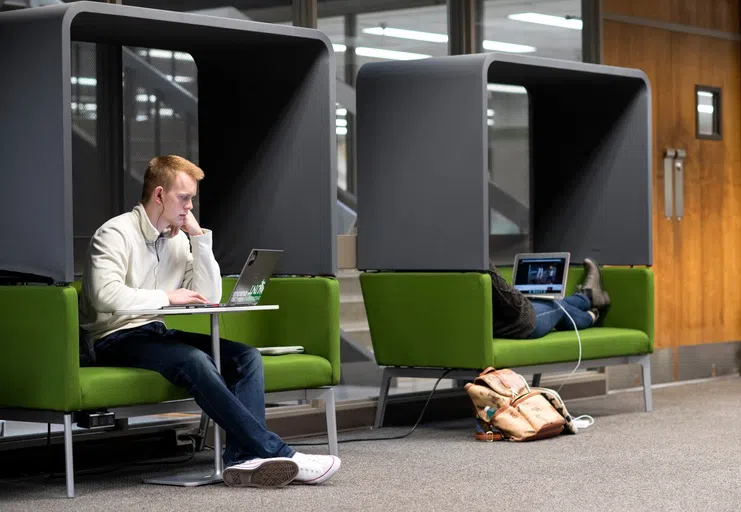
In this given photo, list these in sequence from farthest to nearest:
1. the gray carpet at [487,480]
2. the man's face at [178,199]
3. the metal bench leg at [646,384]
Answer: the metal bench leg at [646,384] → the man's face at [178,199] → the gray carpet at [487,480]

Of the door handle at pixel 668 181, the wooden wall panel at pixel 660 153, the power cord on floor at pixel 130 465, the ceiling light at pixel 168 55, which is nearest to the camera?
the power cord on floor at pixel 130 465

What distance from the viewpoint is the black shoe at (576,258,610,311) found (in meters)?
7.36

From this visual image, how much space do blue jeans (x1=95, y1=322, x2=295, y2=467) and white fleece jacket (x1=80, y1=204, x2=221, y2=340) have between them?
0.27 feet

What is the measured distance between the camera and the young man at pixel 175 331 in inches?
189

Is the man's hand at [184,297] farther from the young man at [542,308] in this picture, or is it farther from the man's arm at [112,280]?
the young man at [542,308]

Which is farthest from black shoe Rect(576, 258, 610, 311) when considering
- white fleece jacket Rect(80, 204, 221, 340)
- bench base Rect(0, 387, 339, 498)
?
white fleece jacket Rect(80, 204, 221, 340)

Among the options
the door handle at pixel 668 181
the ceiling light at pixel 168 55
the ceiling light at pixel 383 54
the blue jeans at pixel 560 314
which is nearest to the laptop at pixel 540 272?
the blue jeans at pixel 560 314

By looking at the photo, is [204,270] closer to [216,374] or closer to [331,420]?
[216,374]

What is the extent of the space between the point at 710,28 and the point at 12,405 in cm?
614

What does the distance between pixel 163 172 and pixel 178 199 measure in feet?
0.38

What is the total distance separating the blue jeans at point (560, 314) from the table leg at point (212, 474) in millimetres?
2076

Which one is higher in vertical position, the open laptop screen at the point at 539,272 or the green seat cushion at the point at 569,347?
the open laptop screen at the point at 539,272

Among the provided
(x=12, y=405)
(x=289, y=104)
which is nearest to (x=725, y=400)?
(x=289, y=104)

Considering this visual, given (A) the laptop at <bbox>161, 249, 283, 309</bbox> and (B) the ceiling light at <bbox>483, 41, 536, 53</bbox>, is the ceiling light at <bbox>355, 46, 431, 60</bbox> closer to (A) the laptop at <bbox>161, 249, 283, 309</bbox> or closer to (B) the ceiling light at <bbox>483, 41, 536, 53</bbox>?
(B) the ceiling light at <bbox>483, 41, 536, 53</bbox>
